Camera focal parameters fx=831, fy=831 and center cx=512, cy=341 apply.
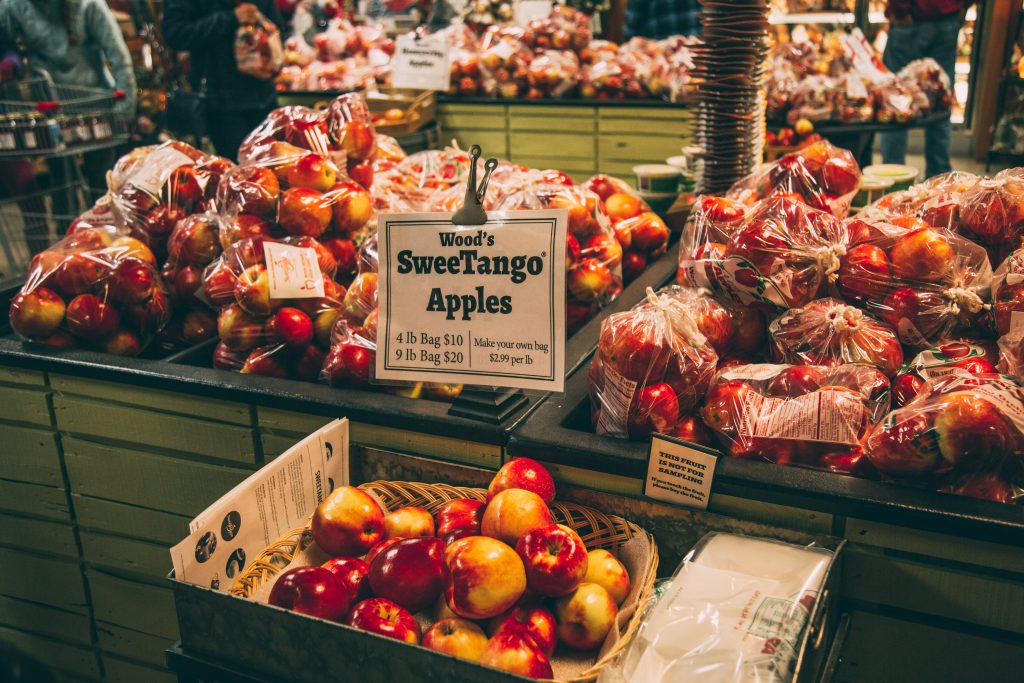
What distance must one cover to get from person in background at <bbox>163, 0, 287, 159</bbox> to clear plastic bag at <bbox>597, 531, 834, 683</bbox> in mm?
3945

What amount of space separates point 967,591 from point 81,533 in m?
1.94

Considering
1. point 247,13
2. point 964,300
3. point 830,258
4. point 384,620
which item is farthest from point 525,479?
point 247,13

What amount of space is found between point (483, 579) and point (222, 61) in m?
3.97

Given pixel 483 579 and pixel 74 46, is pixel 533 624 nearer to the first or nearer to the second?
pixel 483 579

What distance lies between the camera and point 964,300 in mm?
1474

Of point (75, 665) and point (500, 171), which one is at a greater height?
point (500, 171)

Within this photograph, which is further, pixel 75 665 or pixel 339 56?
pixel 339 56

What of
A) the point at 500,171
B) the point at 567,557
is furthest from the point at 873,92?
the point at 567,557

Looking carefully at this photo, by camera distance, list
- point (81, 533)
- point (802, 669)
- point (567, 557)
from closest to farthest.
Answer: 1. point (802, 669)
2. point (567, 557)
3. point (81, 533)

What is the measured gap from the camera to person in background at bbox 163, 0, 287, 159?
165 inches

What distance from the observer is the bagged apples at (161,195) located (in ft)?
7.30

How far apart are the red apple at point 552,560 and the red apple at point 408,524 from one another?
0.23m

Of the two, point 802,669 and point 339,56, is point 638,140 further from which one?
point 802,669

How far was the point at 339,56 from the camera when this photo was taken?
665 centimetres
